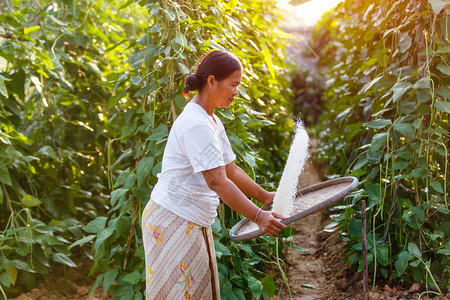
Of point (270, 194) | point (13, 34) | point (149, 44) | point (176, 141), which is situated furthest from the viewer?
point (13, 34)

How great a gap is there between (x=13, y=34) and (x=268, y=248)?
1655 millimetres

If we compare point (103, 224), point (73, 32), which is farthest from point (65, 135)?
point (103, 224)

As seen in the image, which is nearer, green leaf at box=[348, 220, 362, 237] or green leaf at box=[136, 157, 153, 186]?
green leaf at box=[136, 157, 153, 186]

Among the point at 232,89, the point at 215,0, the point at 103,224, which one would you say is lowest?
the point at 103,224

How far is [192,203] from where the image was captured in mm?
1540

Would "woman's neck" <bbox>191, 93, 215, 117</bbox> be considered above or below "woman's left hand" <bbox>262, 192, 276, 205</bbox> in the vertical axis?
above

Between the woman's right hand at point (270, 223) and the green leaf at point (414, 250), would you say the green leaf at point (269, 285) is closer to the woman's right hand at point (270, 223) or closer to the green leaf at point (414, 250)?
the green leaf at point (414, 250)

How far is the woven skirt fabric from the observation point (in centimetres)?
155

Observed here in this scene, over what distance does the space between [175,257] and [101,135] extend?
1.69 metres

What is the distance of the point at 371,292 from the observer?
219 centimetres

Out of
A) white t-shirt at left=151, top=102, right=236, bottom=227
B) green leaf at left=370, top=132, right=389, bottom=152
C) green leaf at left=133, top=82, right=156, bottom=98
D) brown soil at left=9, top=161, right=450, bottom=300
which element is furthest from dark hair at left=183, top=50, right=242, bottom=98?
brown soil at left=9, top=161, right=450, bottom=300

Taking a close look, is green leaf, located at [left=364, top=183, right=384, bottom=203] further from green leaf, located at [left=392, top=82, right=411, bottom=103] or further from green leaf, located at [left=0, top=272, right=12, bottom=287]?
green leaf, located at [left=0, top=272, right=12, bottom=287]

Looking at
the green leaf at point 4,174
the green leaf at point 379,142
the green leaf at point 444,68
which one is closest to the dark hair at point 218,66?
the green leaf at point 379,142

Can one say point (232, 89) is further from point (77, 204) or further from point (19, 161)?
point (77, 204)
